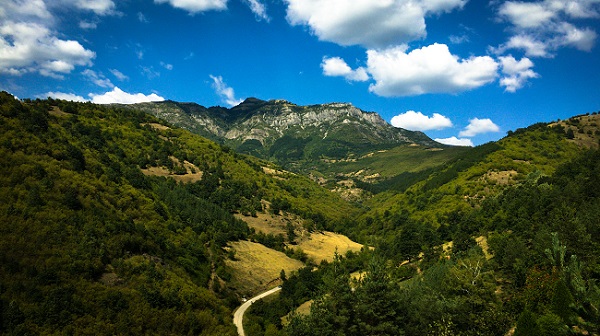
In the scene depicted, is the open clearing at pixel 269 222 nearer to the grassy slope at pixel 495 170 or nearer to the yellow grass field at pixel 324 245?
the yellow grass field at pixel 324 245

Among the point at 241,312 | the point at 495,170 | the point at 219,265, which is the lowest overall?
the point at 241,312

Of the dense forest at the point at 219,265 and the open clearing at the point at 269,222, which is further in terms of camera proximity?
the open clearing at the point at 269,222

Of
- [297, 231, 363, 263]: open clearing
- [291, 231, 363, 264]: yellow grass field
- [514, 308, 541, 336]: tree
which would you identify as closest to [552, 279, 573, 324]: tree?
[514, 308, 541, 336]: tree

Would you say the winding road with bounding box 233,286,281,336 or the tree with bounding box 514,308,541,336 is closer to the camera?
the tree with bounding box 514,308,541,336

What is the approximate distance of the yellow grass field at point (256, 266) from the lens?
8651cm

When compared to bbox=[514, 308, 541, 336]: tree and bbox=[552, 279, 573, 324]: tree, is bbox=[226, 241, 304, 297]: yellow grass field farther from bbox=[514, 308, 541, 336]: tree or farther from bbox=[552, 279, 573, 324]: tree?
bbox=[552, 279, 573, 324]: tree

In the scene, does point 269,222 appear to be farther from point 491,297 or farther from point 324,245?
point 491,297

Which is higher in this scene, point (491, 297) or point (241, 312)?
point (491, 297)

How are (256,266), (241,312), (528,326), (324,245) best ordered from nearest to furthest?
(528,326) < (241,312) < (256,266) < (324,245)

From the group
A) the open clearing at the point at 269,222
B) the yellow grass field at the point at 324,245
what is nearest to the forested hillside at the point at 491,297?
the yellow grass field at the point at 324,245

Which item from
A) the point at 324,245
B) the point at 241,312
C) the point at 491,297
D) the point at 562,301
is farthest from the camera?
the point at 324,245

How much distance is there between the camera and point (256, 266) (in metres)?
98.1

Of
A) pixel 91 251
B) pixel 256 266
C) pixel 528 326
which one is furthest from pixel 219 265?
pixel 528 326

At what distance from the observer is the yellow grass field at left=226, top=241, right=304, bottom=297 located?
86.5m
